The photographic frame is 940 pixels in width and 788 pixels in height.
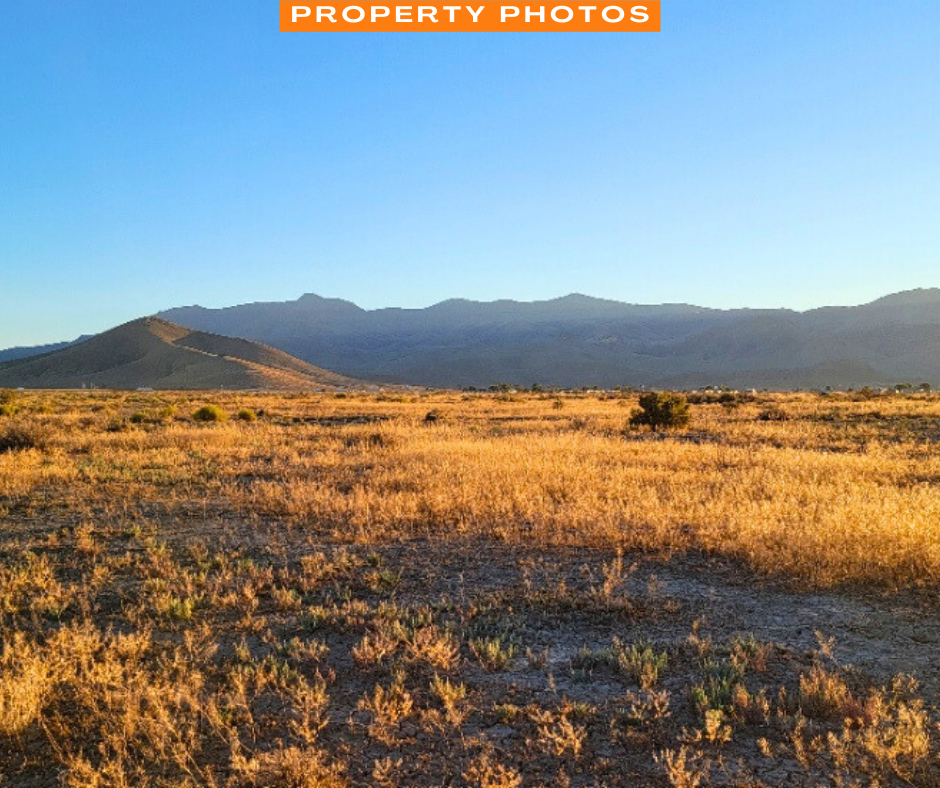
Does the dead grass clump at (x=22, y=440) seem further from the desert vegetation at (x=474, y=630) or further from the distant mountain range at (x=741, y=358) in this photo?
the distant mountain range at (x=741, y=358)

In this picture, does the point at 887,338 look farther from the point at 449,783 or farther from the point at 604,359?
the point at 449,783

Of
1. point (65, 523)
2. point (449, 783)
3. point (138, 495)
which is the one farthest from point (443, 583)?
point (138, 495)

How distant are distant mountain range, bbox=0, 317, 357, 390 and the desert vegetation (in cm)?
8615

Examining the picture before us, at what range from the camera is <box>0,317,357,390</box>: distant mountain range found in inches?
3962

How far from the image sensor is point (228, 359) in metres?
111

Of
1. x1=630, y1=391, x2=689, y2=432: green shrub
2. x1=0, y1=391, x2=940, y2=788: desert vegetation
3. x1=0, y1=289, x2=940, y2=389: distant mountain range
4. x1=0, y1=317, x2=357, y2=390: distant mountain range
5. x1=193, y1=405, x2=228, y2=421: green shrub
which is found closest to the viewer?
x1=0, y1=391, x2=940, y2=788: desert vegetation

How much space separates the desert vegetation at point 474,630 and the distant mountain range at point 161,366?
86.1m

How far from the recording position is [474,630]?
547 cm

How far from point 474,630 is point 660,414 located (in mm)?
18076

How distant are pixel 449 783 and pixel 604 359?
491ft

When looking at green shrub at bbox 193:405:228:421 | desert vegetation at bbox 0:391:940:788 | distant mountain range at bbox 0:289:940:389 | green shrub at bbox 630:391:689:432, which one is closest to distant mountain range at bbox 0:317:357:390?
distant mountain range at bbox 0:289:940:389

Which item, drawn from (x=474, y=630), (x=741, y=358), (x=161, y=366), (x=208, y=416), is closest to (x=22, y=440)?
(x=208, y=416)

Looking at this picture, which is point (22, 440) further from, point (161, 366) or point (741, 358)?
point (741, 358)

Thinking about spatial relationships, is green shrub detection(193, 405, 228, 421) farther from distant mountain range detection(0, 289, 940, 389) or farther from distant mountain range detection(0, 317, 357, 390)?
distant mountain range detection(0, 289, 940, 389)
